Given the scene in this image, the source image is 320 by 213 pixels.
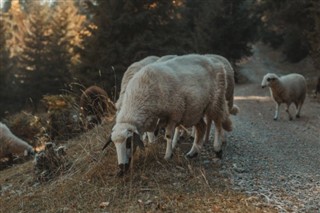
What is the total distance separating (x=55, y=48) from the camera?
3067 cm

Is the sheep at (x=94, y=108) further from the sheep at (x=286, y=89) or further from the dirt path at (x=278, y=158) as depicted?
the sheep at (x=286, y=89)

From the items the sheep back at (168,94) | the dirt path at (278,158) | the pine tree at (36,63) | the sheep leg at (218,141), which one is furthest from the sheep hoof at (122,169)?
the pine tree at (36,63)

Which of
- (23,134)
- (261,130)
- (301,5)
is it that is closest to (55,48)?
(23,134)

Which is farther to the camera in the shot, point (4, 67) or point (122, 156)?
point (4, 67)

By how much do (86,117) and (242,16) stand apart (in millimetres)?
20988

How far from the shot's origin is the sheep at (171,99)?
270 inches

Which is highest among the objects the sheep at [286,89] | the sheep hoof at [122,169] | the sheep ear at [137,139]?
the sheep ear at [137,139]

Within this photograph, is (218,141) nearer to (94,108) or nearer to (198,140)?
(198,140)

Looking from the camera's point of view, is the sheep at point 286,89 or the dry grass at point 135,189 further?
the sheep at point 286,89

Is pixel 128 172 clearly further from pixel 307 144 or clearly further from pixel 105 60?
pixel 105 60

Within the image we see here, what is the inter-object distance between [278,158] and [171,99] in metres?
2.83

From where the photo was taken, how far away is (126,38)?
19141 mm

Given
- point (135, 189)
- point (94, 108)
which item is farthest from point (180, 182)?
point (94, 108)

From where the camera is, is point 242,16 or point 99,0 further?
point 242,16
